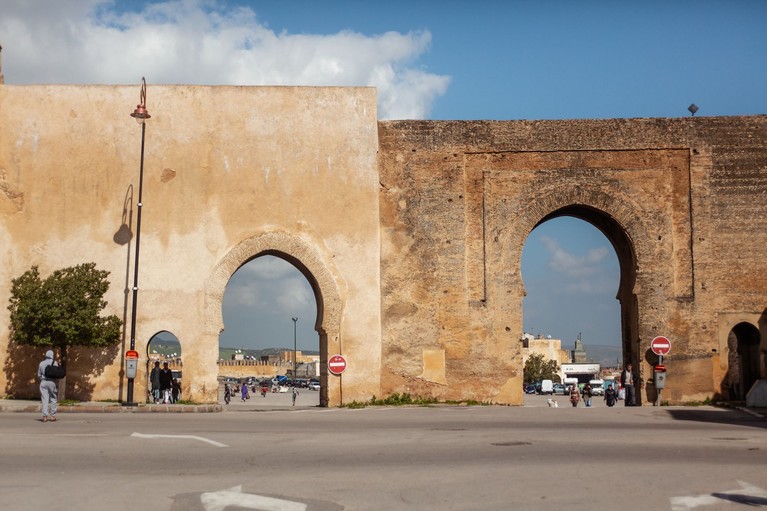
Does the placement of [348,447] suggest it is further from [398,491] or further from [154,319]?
[154,319]

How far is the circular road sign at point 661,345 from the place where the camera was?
76.4ft

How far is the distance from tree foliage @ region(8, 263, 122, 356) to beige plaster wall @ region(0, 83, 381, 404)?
67 centimetres

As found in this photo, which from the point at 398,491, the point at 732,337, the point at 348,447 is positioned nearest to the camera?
the point at 398,491

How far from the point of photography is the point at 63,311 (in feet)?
71.7

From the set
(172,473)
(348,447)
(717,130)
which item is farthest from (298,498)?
(717,130)

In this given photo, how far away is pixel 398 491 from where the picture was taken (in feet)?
28.3

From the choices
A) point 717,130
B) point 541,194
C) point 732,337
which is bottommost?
point 732,337

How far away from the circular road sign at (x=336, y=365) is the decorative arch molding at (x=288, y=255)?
549mm

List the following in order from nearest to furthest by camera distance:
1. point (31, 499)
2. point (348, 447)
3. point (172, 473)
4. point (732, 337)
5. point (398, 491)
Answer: point (31, 499)
point (398, 491)
point (172, 473)
point (348, 447)
point (732, 337)

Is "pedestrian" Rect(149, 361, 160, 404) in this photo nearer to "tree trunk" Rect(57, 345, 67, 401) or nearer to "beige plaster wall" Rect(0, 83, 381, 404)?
"beige plaster wall" Rect(0, 83, 381, 404)

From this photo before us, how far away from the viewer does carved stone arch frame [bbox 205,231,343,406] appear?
23.5 m

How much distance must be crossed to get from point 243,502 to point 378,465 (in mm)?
2453

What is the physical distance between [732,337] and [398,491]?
76.8 feet

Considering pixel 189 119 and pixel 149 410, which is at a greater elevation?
pixel 189 119
